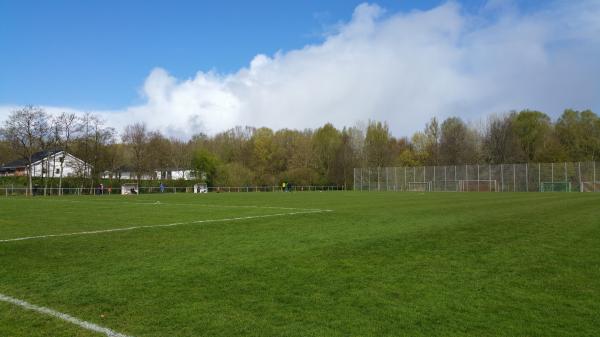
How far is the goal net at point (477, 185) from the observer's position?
62.8 metres

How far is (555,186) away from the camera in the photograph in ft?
191

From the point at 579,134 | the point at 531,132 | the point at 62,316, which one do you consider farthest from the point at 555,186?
the point at 62,316

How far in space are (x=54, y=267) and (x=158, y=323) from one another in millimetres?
4134

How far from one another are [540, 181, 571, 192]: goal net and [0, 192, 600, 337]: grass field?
169 ft

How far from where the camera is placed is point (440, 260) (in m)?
8.59

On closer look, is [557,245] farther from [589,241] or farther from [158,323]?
[158,323]

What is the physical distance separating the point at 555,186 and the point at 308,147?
41.0 meters

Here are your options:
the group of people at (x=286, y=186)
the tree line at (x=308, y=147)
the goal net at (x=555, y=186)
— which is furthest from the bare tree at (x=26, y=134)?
the goal net at (x=555, y=186)

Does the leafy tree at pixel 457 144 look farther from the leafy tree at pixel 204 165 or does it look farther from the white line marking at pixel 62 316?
the white line marking at pixel 62 316

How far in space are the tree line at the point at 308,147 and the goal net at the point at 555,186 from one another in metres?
11.8

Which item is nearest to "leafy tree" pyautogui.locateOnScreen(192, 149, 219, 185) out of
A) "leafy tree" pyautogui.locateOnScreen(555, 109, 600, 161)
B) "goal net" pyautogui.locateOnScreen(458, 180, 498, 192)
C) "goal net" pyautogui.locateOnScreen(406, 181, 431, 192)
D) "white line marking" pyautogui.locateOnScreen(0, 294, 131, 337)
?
"goal net" pyautogui.locateOnScreen(406, 181, 431, 192)

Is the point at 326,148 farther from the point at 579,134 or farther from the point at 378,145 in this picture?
the point at 579,134

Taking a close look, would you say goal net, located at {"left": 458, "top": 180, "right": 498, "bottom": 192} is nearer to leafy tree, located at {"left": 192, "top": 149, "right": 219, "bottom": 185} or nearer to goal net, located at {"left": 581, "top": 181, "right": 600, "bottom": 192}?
goal net, located at {"left": 581, "top": 181, "right": 600, "bottom": 192}

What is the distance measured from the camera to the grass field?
491cm
